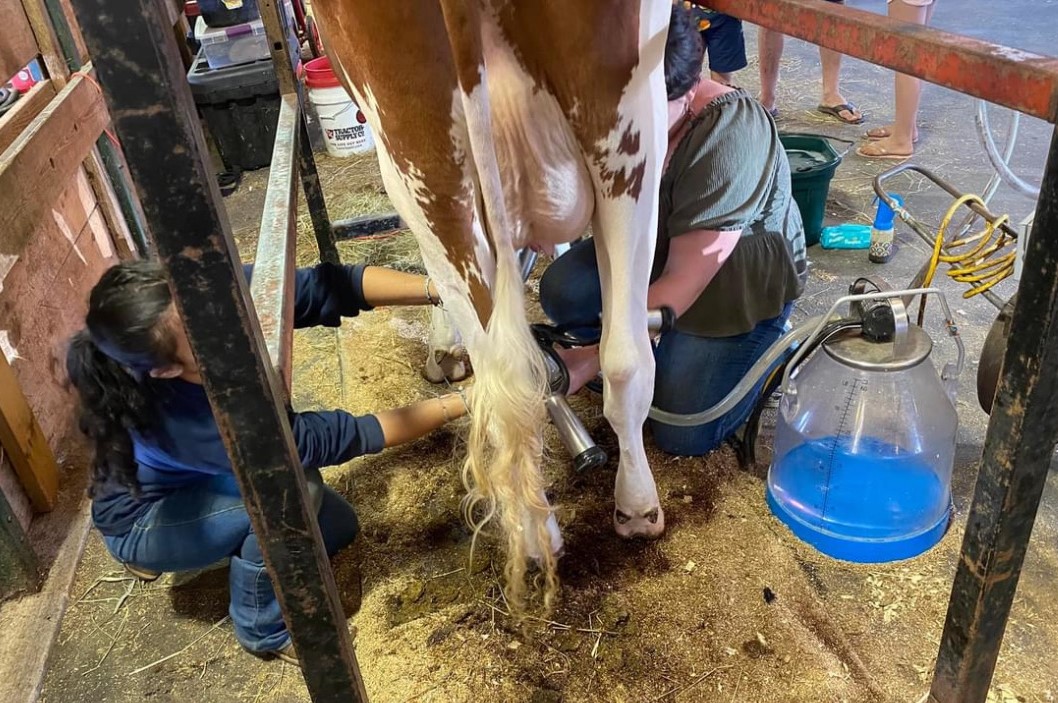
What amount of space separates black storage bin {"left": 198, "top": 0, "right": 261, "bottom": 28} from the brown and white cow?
13.4 ft

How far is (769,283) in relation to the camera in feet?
6.25

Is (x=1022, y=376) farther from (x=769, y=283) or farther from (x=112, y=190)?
(x=112, y=190)

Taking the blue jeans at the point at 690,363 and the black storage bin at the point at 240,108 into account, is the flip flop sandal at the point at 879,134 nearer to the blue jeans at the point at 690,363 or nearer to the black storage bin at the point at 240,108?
the blue jeans at the point at 690,363

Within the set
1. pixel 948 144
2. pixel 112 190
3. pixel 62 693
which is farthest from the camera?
pixel 948 144

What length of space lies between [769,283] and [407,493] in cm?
108

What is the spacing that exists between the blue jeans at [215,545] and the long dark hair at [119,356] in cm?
15

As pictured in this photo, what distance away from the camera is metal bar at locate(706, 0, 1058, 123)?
0.75 m

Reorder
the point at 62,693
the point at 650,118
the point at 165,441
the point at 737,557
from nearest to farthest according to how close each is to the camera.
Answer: the point at 650,118 → the point at 165,441 → the point at 62,693 → the point at 737,557

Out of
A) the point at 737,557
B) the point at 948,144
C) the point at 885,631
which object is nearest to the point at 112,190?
the point at 737,557

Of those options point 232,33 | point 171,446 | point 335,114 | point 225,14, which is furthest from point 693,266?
point 225,14

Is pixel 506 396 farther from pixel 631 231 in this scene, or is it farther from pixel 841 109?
pixel 841 109

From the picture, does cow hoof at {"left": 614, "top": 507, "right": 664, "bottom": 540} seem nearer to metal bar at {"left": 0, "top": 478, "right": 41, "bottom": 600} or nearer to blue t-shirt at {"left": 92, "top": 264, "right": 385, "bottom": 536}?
blue t-shirt at {"left": 92, "top": 264, "right": 385, "bottom": 536}

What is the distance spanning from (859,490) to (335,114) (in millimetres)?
3646

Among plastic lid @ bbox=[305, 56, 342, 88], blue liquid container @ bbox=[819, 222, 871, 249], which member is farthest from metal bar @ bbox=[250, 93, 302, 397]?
plastic lid @ bbox=[305, 56, 342, 88]
